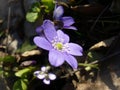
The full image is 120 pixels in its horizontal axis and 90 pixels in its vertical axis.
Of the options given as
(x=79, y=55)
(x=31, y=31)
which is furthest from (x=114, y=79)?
(x=31, y=31)

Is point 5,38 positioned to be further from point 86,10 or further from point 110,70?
point 110,70

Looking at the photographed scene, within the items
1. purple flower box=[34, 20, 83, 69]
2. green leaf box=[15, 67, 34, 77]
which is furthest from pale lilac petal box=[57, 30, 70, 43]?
green leaf box=[15, 67, 34, 77]

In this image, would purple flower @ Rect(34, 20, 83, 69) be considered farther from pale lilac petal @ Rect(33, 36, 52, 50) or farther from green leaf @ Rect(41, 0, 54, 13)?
green leaf @ Rect(41, 0, 54, 13)

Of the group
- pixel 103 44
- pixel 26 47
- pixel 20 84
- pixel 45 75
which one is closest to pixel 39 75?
pixel 45 75

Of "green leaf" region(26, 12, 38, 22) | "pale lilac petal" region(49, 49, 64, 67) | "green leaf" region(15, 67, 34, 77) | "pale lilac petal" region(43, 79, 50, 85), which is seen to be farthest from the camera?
"green leaf" region(26, 12, 38, 22)

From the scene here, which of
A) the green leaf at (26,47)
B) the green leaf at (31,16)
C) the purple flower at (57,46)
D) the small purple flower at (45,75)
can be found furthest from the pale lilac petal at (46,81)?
the green leaf at (31,16)

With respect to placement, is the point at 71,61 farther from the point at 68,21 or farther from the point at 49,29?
the point at 68,21

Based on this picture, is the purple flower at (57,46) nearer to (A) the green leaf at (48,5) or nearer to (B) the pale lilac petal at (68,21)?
(B) the pale lilac petal at (68,21)
